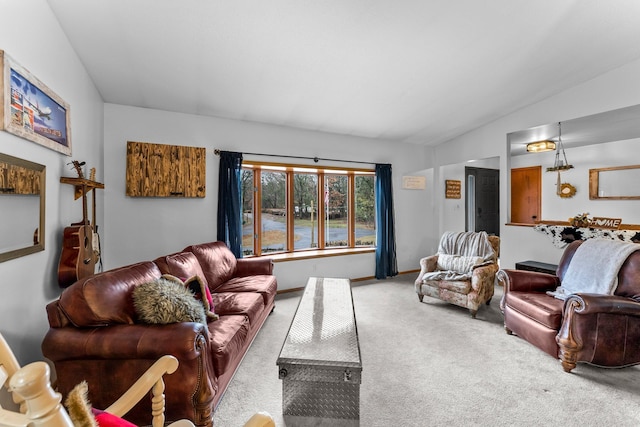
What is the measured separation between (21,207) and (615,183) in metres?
7.63

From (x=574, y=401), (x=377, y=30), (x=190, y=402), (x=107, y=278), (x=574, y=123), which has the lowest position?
(x=574, y=401)

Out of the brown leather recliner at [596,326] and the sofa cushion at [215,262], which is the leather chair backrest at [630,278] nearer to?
the brown leather recliner at [596,326]

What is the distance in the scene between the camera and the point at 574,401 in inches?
76.0

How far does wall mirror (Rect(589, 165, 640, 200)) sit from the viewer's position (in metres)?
4.85

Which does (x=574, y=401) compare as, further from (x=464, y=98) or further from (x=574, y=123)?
(x=574, y=123)

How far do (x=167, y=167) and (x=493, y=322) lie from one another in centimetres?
414

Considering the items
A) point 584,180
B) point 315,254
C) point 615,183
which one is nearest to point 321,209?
point 315,254

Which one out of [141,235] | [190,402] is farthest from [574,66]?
[141,235]

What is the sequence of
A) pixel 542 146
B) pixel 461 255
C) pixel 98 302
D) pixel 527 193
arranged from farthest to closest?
1. pixel 527 193
2. pixel 542 146
3. pixel 461 255
4. pixel 98 302

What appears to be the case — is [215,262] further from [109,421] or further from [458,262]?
[458,262]

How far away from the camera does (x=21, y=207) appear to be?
1822 mm

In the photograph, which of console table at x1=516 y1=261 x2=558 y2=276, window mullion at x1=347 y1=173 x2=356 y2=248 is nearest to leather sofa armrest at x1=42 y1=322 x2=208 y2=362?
window mullion at x1=347 y1=173 x2=356 y2=248

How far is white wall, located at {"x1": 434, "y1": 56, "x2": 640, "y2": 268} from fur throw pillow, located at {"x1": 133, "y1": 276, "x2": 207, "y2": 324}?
14.4 feet

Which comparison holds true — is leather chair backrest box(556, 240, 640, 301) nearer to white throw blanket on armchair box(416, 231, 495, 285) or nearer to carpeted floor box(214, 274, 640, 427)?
carpeted floor box(214, 274, 640, 427)
